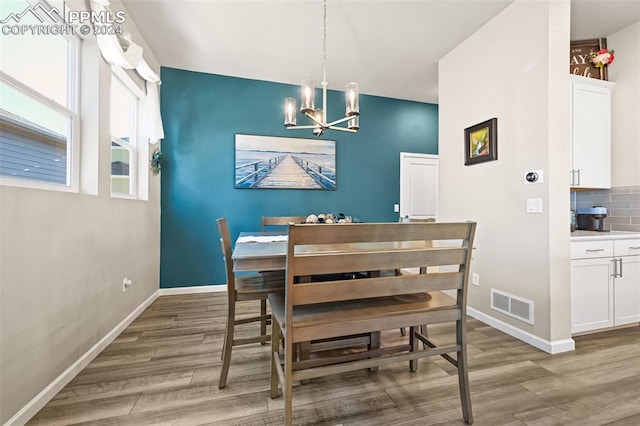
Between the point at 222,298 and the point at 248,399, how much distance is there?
1911mm

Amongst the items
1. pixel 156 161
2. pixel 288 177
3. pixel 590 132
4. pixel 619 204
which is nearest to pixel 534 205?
pixel 590 132

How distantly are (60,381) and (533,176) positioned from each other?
11.4ft

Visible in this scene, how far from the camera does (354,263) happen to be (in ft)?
3.47

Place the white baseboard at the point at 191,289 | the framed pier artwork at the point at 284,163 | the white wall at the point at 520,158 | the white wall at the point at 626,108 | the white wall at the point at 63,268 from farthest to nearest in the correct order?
1. the framed pier artwork at the point at 284,163
2. the white baseboard at the point at 191,289
3. the white wall at the point at 626,108
4. the white wall at the point at 520,158
5. the white wall at the point at 63,268

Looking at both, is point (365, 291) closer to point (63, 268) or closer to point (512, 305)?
point (63, 268)

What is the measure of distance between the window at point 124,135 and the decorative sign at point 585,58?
448cm

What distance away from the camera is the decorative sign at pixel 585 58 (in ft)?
8.71

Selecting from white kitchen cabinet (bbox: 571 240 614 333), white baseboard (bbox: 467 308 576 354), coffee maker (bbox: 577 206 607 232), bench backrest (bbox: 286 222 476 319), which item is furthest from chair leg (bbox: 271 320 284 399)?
coffee maker (bbox: 577 206 607 232)

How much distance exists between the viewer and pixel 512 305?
7.26 feet

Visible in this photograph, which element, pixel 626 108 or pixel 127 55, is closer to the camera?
pixel 127 55

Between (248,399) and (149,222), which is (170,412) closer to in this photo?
(248,399)

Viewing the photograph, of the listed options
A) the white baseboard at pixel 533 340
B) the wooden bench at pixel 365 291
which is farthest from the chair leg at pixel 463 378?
the white baseboard at pixel 533 340

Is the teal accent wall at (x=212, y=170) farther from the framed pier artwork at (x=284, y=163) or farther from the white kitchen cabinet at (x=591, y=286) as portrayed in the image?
the white kitchen cabinet at (x=591, y=286)

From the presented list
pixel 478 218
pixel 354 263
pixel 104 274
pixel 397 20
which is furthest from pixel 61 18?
pixel 478 218
